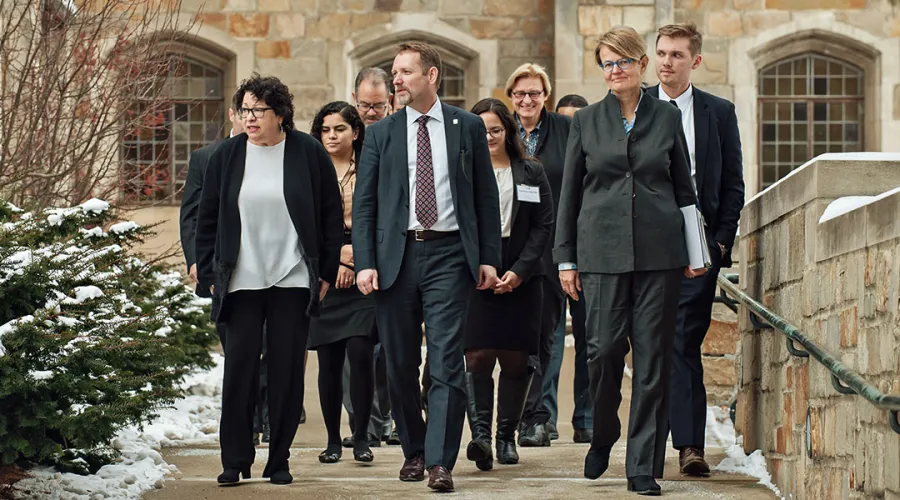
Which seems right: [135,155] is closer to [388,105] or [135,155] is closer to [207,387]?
[207,387]

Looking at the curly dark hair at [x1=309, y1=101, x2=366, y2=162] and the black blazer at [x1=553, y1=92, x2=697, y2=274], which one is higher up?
the curly dark hair at [x1=309, y1=101, x2=366, y2=162]

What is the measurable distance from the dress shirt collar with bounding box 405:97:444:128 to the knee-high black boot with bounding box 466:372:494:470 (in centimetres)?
129

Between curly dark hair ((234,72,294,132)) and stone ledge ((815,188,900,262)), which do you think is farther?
curly dark hair ((234,72,294,132))

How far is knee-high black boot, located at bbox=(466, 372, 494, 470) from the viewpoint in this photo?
7.46 metres

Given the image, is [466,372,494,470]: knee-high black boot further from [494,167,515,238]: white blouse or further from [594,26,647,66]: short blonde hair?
[594,26,647,66]: short blonde hair

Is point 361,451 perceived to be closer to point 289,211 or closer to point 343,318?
point 343,318

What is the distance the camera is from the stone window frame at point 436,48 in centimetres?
1808

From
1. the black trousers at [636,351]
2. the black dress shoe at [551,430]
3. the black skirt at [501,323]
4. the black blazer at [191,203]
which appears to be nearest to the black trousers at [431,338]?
the black trousers at [636,351]

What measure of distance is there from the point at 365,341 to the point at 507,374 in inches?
29.6

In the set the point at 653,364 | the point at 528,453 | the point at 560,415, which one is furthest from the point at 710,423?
the point at 653,364

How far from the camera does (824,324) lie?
19.9 ft

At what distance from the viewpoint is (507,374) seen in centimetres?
793

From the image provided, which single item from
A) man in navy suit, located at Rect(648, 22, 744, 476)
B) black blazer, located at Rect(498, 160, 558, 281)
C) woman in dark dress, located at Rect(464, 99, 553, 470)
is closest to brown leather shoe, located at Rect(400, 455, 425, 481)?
woman in dark dress, located at Rect(464, 99, 553, 470)

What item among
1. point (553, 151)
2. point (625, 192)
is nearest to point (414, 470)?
point (625, 192)
